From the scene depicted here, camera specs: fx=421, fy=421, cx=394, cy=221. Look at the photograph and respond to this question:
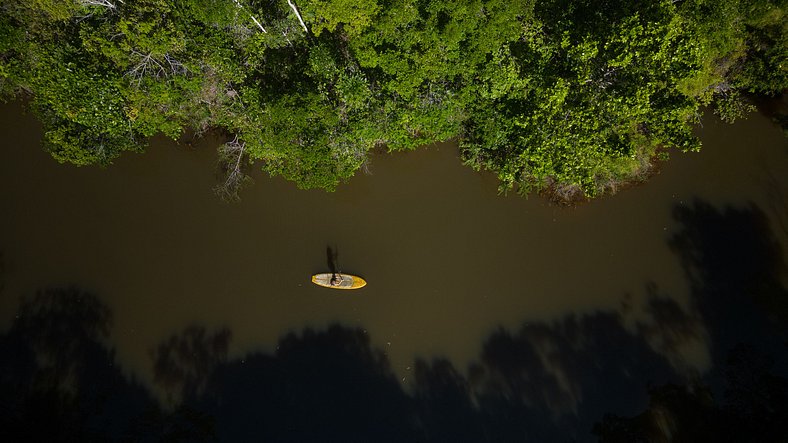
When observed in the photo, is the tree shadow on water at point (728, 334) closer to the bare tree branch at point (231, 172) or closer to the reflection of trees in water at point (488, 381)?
the reflection of trees in water at point (488, 381)

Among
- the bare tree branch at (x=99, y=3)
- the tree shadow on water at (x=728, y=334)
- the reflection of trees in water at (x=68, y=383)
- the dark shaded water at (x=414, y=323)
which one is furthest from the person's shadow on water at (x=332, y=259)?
A: the tree shadow on water at (x=728, y=334)

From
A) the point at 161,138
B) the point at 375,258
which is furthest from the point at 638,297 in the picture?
the point at 161,138

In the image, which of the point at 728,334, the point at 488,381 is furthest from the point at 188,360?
the point at 728,334

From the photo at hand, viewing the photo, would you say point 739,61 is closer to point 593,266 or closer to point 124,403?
point 593,266

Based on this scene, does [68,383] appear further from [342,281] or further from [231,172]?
[342,281]

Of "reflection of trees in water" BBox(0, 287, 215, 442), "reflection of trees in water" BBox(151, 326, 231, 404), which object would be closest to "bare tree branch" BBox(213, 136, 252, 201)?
"reflection of trees in water" BBox(151, 326, 231, 404)

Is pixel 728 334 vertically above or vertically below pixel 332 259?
below
